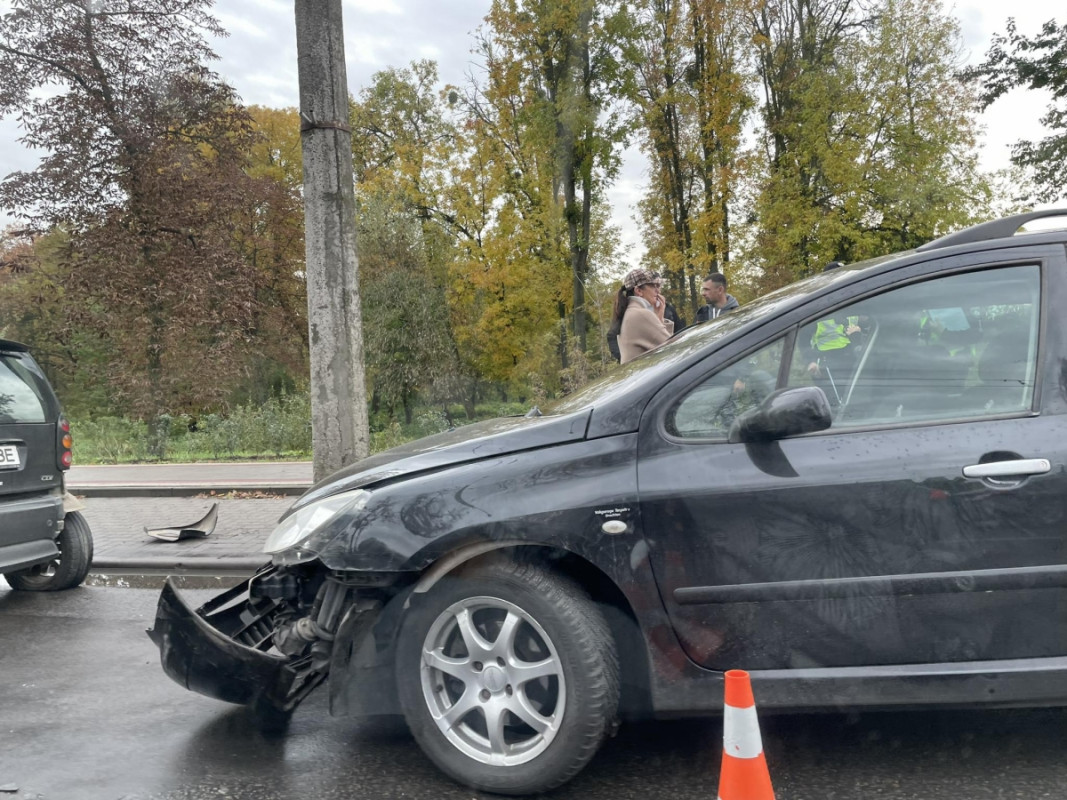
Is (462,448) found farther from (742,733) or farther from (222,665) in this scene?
(742,733)

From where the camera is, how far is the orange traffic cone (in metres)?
2.15

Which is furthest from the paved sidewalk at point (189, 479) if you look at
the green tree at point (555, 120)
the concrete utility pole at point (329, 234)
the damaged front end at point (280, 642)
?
the green tree at point (555, 120)

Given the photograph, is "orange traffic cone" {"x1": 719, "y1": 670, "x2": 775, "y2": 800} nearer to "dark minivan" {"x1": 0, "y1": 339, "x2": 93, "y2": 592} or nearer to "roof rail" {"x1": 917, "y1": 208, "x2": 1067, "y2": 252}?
"roof rail" {"x1": 917, "y1": 208, "x2": 1067, "y2": 252}

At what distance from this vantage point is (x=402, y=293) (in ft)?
92.9

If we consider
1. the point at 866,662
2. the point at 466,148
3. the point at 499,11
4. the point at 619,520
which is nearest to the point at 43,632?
the point at 619,520

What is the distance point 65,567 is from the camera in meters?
5.98

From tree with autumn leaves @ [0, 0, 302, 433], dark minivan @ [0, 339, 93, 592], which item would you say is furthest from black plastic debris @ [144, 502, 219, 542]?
tree with autumn leaves @ [0, 0, 302, 433]

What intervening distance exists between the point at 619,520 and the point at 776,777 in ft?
3.31

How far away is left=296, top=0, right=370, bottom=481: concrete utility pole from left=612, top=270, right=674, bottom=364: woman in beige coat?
2029 millimetres

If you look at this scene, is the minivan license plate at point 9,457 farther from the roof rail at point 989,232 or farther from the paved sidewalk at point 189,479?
the roof rail at point 989,232

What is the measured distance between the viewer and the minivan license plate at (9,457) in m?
5.36

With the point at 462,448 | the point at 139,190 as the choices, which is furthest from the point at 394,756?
the point at 139,190

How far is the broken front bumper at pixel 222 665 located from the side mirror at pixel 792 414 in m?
1.79

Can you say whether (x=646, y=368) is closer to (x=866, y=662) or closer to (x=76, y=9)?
(x=866, y=662)
